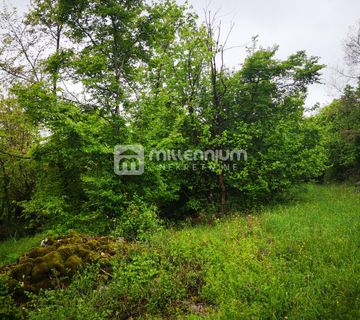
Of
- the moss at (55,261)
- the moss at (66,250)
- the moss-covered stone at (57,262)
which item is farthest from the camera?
the moss at (66,250)

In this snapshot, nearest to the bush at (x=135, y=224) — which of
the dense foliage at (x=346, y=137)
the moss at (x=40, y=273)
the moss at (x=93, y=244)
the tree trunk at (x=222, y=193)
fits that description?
the moss at (x=93, y=244)

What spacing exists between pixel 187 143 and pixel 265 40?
707cm

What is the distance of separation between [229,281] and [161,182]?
17.2ft

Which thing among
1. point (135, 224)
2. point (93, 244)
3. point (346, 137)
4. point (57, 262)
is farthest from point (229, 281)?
point (346, 137)

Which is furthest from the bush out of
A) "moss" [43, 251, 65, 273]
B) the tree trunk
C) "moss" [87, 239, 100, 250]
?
the tree trunk

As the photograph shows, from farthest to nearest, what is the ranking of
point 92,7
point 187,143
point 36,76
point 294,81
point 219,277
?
point 36,76 < point 294,81 < point 187,143 < point 92,7 < point 219,277

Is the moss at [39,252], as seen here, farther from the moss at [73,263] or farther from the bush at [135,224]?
the bush at [135,224]

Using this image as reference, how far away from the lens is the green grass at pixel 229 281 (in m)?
4.18

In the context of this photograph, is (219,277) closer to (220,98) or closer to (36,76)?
(220,98)

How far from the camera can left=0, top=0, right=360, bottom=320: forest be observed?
190 inches

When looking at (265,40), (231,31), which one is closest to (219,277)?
(231,31)

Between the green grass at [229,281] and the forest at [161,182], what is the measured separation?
0.03 m

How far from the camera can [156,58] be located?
36.7ft

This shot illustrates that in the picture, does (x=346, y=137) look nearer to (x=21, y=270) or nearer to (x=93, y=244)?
(x=93, y=244)
